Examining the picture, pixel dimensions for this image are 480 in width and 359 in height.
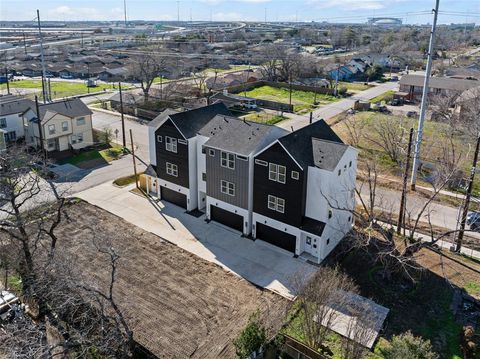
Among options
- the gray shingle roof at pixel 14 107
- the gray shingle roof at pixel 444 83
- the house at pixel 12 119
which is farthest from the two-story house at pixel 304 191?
the gray shingle roof at pixel 444 83

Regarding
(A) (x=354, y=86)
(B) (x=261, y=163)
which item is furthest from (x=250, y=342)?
(A) (x=354, y=86)

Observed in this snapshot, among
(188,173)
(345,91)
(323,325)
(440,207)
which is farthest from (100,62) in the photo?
(323,325)

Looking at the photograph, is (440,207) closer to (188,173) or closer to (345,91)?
(188,173)

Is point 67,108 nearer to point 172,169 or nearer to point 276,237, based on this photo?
point 172,169

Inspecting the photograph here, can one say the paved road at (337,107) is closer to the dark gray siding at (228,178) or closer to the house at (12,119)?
the dark gray siding at (228,178)

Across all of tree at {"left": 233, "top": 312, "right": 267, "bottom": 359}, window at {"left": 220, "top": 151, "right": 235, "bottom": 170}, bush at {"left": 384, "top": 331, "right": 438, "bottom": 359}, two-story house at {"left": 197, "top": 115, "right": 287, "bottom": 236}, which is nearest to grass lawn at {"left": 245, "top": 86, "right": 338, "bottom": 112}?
two-story house at {"left": 197, "top": 115, "right": 287, "bottom": 236}

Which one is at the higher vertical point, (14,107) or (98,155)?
(14,107)
